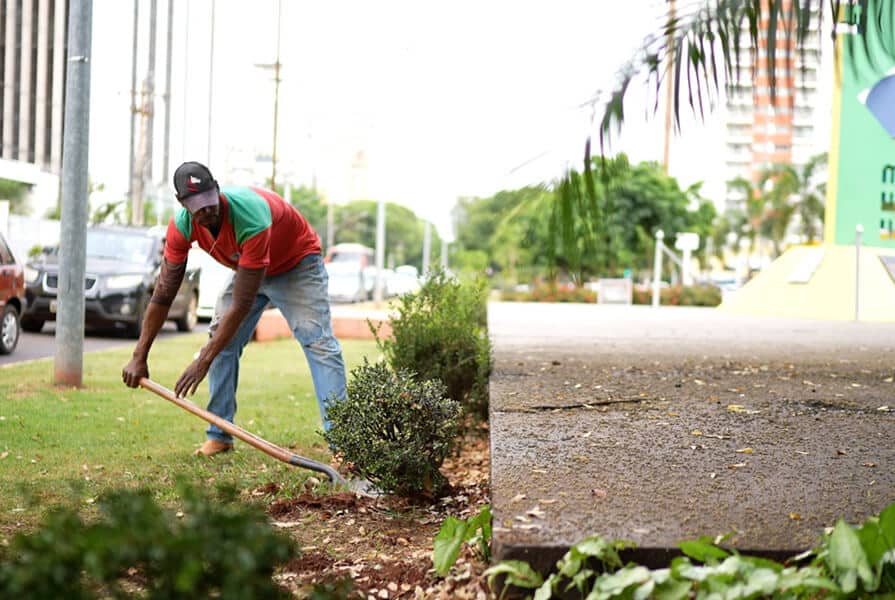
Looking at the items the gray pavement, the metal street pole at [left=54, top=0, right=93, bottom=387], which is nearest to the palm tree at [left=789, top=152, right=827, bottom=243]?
the metal street pole at [left=54, top=0, right=93, bottom=387]

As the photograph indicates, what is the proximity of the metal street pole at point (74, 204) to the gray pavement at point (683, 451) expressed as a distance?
3524mm

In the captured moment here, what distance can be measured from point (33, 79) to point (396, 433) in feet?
162

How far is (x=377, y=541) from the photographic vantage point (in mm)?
3764

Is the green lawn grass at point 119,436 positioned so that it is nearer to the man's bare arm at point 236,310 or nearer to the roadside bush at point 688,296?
the man's bare arm at point 236,310

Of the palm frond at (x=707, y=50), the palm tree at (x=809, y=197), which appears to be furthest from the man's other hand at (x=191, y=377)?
the palm tree at (x=809, y=197)

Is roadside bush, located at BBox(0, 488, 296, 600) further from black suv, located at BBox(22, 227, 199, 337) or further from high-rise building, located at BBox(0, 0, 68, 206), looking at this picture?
high-rise building, located at BBox(0, 0, 68, 206)

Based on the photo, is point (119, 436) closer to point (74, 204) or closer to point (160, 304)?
point (160, 304)

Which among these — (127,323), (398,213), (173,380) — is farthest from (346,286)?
(398,213)

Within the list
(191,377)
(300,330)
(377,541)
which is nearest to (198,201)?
(191,377)

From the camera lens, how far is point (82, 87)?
8453 mm

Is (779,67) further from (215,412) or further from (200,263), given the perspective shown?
(200,263)

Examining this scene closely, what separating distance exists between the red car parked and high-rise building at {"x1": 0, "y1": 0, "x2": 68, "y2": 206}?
22099 mm

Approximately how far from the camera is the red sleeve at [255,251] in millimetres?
4871

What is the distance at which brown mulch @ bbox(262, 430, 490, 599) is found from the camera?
304cm
